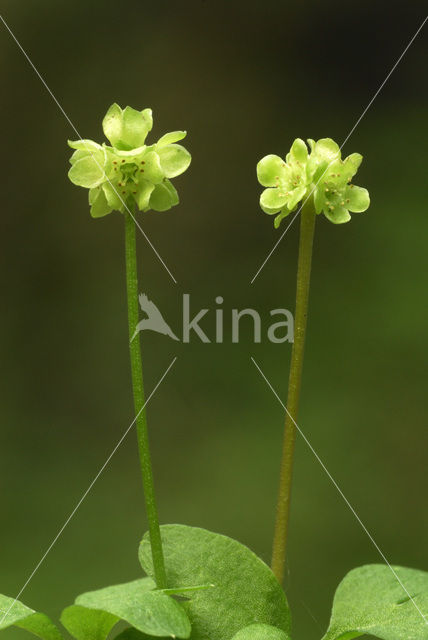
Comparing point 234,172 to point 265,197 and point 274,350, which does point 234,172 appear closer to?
point 274,350

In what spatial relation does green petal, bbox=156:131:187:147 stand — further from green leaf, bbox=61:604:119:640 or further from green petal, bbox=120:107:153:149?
green leaf, bbox=61:604:119:640

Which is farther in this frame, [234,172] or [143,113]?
[234,172]

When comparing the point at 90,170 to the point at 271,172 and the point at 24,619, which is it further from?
the point at 24,619

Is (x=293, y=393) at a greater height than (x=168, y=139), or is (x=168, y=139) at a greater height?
(x=168, y=139)

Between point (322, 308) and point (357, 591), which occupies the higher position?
point (322, 308)

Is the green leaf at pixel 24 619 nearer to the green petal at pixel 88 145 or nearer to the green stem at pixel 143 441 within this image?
the green stem at pixel 143 441

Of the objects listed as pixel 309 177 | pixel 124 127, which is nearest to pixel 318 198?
pixel 309 177

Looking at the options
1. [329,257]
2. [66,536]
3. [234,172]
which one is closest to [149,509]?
[66,536]
